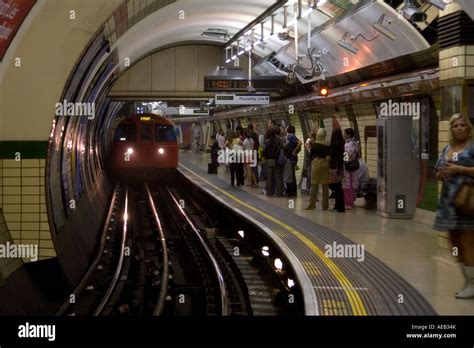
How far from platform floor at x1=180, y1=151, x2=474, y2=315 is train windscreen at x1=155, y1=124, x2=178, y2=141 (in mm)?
12319

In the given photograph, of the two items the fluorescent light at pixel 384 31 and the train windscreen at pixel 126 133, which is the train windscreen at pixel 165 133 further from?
the fluorescent light at pixel 384 31

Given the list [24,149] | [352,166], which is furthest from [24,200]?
[352,166]

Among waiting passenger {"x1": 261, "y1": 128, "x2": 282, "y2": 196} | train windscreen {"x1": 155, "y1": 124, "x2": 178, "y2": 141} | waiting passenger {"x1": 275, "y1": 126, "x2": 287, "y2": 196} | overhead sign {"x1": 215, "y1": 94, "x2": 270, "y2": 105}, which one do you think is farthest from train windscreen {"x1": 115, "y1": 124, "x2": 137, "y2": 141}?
waiting passenger {"x1": 261, "y1": 128, "x2": 282, "y2": 196}

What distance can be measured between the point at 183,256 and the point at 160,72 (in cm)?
1172

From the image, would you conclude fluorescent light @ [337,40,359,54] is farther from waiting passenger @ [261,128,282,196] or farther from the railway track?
the railway track

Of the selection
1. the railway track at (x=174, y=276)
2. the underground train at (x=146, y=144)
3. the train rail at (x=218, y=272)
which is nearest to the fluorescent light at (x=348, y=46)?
the railway track at (x=174, y=276)

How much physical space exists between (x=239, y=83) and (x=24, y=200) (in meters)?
9.32

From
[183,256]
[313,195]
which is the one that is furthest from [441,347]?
[183,256]

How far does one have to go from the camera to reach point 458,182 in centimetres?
593

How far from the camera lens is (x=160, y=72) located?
25.0m

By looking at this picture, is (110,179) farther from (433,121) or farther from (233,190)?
(433,121)

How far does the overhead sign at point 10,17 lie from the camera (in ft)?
25.2

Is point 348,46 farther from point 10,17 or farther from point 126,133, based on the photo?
point 126,133

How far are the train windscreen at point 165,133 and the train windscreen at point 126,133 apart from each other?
779 millimetres
